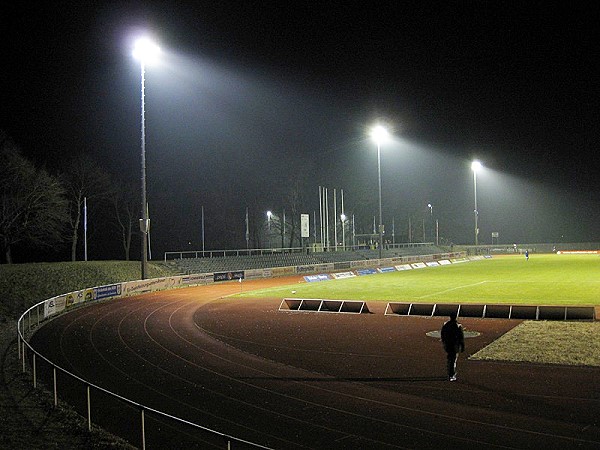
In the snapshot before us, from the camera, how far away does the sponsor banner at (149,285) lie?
116 feet

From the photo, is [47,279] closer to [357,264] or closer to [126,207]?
[126,207]

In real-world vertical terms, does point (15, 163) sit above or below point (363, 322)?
above

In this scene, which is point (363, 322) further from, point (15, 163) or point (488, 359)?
point (15, 163)

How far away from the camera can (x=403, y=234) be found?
4690 inches

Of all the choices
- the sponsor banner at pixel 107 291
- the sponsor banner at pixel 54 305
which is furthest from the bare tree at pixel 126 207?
the sponsor banner at pixel 54 305

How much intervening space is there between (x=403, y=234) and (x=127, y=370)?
108m

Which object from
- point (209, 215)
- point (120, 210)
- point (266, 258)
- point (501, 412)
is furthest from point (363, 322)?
point (209, 215)

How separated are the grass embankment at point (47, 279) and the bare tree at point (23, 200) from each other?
16.4 ft

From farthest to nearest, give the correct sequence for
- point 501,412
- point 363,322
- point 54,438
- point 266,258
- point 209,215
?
point 209,215
point 266,258
point 363,322
point 501,412
point 54,438

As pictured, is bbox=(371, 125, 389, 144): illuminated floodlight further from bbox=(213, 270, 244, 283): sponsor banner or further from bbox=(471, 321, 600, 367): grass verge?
bbox=(471, 321, 600, 367): grass verge

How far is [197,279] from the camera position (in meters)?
42.6

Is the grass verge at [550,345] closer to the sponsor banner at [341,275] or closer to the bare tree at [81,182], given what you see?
the sponsor banner at [341,275]

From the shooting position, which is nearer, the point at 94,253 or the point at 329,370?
the point at 329,370

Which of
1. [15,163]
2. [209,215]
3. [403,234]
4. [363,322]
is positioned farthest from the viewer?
[403,234]
